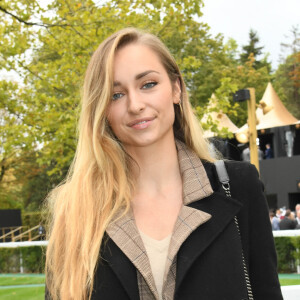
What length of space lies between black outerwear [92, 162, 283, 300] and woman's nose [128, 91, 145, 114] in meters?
0.48

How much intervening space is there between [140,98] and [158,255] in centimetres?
69

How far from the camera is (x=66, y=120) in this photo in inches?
530

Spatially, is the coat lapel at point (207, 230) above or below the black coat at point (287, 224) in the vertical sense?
above

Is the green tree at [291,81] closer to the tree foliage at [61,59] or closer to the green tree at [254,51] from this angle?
the green tree at [254,51]

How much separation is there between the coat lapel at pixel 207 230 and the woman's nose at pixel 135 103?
487 mm

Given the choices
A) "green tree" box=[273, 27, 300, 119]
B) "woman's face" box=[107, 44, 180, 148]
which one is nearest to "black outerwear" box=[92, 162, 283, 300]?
"woman's face" box=[107, 44, 180, 148]

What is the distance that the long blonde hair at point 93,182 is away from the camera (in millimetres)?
2434

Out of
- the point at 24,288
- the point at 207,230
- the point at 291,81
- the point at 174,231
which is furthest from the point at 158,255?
the point at 291,81

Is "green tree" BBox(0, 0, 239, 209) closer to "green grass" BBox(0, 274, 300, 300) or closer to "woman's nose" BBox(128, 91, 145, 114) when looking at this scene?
"green grass" BBox(0, 274, 300, 300)

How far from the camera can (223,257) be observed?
230cm

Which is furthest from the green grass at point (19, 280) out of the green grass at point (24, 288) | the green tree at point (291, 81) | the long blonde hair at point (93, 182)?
the green tree at point (291, 81)

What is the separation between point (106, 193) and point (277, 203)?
25371 mm

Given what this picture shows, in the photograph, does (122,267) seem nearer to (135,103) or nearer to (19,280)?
(135,103)

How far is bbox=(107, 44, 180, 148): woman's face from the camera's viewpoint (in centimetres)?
251
